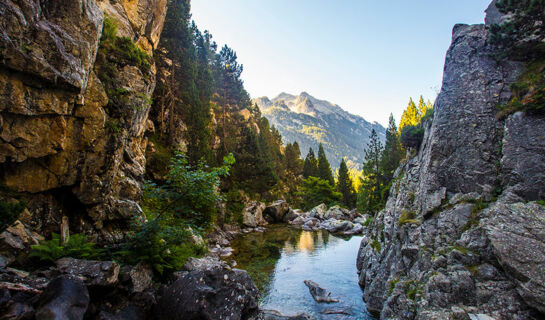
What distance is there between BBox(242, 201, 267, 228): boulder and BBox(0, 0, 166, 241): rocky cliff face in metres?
25.0

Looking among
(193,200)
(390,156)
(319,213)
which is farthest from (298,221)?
(193,200)

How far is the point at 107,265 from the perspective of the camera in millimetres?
5766

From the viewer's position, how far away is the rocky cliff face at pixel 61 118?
6113 mm

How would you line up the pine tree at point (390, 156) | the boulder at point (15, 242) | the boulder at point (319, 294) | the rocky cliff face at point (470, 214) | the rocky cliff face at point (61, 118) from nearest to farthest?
the boulder at point (15, 242) → the rocky cliff face at point (61, 118) → the rocky cliff face at point (470, 214) → the boulder at point (319, 294) → the pine tree at point (390, 156)

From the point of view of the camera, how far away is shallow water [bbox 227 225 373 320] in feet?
39.4

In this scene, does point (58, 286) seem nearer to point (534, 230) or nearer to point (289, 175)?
point (534, 230)

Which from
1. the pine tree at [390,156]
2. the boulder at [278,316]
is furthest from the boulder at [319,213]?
the boulder at [278,316]

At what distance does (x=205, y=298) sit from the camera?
6.79 meters

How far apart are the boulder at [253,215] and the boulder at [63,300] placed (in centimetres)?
3034

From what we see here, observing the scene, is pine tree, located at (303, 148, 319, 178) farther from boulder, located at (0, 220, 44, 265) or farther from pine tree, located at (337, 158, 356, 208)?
boulder, located at (0, 220, 44, 265)

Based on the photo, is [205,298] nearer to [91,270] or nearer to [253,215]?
[91,270]

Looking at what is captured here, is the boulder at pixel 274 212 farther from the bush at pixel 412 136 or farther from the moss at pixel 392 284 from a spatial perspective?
the moss at pixel 392 284

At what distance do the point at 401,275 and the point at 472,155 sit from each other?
6092mm

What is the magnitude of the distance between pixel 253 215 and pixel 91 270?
102ft
